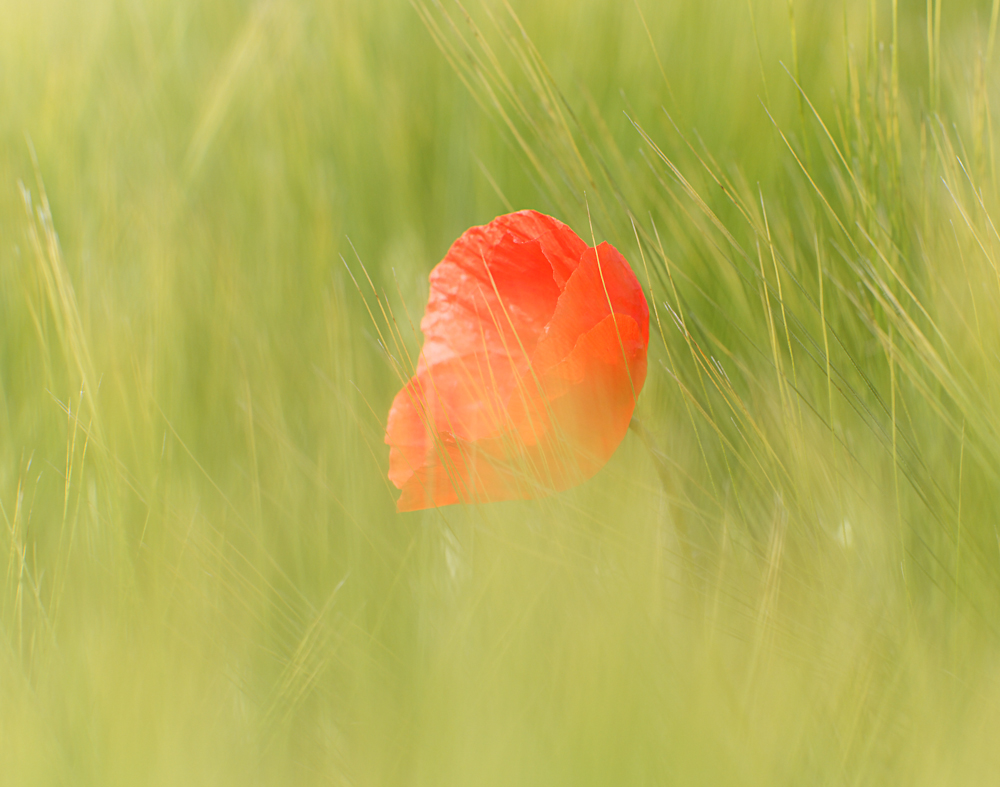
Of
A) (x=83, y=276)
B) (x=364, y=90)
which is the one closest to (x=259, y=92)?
(x=364, y=90)

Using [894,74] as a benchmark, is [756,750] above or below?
below

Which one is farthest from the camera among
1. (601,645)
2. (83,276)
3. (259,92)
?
(259,92)

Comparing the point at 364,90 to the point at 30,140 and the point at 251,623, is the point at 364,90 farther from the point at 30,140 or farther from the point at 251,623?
the point at 251,623

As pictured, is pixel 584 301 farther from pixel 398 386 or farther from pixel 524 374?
pixel 398 386

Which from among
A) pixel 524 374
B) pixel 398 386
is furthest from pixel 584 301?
pixel 398 386
